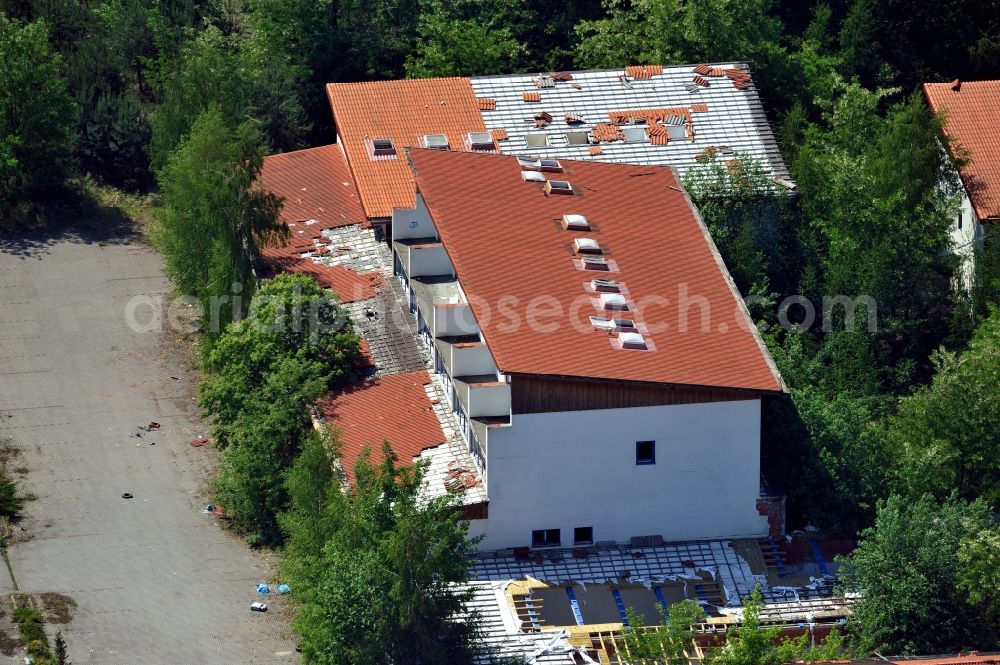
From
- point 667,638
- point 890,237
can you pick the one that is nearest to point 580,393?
point 667,638

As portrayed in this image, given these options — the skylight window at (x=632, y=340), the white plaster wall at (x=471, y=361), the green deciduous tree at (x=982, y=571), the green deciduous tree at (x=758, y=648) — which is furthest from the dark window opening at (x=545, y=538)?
the green deciduous tree at (x=982, y=571)

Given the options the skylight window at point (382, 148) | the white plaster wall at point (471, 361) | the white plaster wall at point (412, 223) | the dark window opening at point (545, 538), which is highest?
the skylight window at point (382, 148)

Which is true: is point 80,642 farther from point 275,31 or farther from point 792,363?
point 275,31

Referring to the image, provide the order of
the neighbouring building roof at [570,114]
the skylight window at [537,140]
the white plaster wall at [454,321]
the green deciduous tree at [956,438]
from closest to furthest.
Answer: the green deciduous tree at [956,438]
the white plaster wall at [454,321]
the neighbouring building roof at [570,114]
the skylight window at [537,140]

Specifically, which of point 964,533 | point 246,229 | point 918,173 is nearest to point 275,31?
point 246,229

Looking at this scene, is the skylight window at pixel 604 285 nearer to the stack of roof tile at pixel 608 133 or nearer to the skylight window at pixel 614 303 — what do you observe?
the skylight window at pixel 614 303

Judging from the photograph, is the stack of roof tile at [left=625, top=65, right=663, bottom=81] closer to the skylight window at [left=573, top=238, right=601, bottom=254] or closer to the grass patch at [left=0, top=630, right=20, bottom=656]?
the skylight window at [left=573, top=238, right=601, bottom=254]
